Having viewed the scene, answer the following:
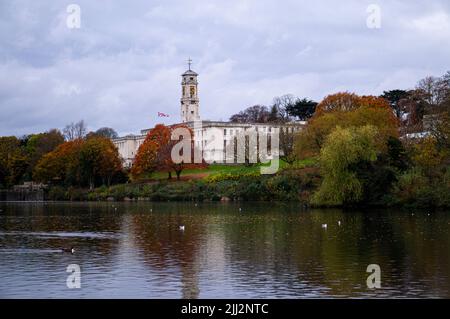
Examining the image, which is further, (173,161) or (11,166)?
(11,166)

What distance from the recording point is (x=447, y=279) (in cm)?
2636

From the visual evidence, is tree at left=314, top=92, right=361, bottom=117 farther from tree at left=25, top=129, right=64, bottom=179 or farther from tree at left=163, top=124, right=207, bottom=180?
tree at left=25, top=129, right=64, bottom=179

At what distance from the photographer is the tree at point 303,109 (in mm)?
159875

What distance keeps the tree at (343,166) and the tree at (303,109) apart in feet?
292

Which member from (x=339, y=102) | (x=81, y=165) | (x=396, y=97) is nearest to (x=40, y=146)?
(x=81, y=165)

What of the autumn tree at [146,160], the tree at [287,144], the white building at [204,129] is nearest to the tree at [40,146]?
the white building at [204,129]

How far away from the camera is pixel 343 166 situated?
68438mm

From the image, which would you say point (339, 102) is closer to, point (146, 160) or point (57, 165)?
point (146, 160)

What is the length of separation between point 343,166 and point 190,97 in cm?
10410

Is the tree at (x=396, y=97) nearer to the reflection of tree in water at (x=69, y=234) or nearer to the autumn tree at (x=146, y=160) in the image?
the autumn tree at (x=146, y=160)

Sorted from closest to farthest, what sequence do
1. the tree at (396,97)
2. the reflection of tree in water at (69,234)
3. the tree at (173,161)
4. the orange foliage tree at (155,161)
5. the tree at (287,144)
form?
the reflection of tree in water at (69,234), the tree at (287,144), the tree at (173,161), the orange foliage tree at (155,161), the tree at (396,97)

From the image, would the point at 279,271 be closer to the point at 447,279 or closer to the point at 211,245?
the point at 447,279
